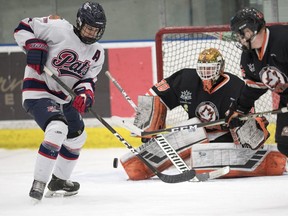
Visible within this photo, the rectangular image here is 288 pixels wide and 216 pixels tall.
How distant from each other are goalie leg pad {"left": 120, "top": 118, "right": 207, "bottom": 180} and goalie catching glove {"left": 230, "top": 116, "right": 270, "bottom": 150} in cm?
28

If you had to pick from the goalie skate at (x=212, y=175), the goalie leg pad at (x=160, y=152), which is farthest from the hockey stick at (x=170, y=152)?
the goalie skate at (x=212, y=175)

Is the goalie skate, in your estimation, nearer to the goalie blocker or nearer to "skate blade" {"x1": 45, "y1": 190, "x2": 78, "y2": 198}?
the goalie blocker

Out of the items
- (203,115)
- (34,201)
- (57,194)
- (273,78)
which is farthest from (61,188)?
(273,78)

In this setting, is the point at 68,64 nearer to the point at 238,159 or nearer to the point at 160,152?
the point at 160,152

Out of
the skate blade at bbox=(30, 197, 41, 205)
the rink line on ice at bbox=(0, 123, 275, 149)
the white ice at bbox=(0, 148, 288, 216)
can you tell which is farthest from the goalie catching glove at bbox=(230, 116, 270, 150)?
the rink line on ice at bbox=(0, 123, 275, 149)

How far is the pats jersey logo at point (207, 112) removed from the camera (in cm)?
466

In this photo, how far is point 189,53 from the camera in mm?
5785

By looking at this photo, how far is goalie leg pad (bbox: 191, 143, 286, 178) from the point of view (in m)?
4.54

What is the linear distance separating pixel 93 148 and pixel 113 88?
476 millimetres

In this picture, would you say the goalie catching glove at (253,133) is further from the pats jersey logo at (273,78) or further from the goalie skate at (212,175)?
the pats jersey logo at (273,78)

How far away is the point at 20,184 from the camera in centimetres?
461

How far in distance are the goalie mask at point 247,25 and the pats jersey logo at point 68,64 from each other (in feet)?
2.87

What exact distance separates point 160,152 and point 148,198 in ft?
2.68

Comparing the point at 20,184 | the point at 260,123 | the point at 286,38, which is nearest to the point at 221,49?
the point at 260,123
